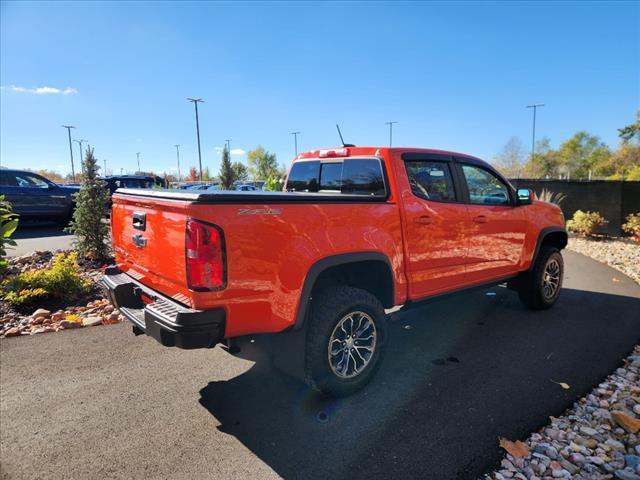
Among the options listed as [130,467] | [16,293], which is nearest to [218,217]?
[130,467]

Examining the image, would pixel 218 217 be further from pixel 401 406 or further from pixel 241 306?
pixel 401 406

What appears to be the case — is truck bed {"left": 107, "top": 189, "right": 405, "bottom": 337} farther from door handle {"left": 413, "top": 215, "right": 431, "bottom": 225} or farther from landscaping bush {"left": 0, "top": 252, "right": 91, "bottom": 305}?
landscaping bush {"left": 0, "top": 252, "right": 91, "bottom": 305}

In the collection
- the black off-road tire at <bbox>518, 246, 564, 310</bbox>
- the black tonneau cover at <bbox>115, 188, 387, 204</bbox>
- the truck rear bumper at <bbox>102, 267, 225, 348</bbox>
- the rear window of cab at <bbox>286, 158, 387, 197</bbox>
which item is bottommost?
the black off-road tire at <bbox>518, 246, 564, 310</bbox>

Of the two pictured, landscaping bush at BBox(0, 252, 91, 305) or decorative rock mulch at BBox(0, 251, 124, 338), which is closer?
decorative rock mulch at BBox(0, 251, 124, 338)

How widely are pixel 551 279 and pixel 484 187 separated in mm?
1913

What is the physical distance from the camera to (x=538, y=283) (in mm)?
5379

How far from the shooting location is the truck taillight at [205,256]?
8.04 feet

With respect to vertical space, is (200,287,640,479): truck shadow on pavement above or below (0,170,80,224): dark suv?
below

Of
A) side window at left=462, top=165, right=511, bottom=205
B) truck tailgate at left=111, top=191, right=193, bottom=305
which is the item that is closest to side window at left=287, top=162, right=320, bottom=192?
side window at left=462, top=165, right=511, bottom=205

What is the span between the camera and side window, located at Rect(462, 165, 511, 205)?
4.48 m

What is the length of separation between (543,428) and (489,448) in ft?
1.73

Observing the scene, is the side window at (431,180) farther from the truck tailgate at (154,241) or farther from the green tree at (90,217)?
the green tree at (90,217)

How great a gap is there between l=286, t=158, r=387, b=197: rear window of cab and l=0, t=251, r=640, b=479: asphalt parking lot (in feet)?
5.61

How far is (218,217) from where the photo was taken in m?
2.46
